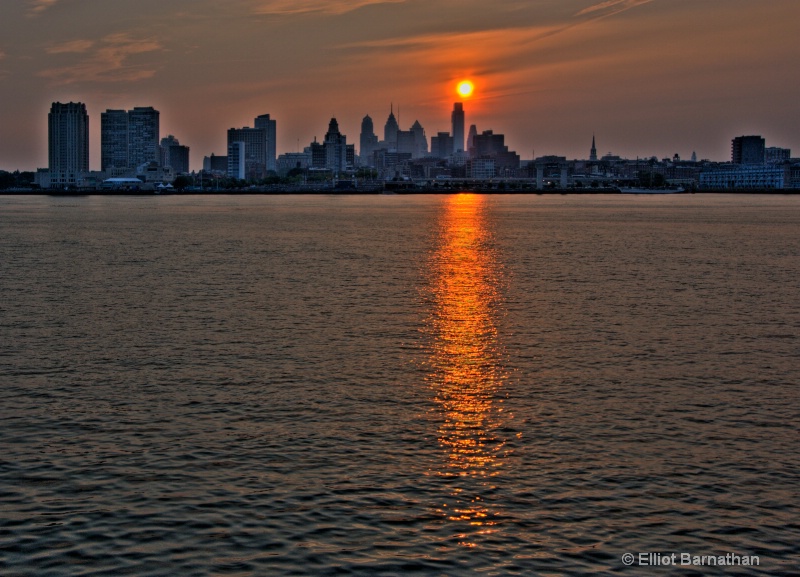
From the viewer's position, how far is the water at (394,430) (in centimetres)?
1350

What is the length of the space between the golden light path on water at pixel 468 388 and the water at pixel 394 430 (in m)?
0.09

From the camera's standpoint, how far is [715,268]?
56.8 metres

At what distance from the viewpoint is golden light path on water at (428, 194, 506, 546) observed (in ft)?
51.4

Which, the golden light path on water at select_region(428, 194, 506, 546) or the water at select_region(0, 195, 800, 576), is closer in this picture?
the water at select_region(0, 195, 800, 576)

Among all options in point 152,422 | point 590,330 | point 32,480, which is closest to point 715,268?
point 590,330

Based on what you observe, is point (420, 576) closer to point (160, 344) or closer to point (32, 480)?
point (32, 480)

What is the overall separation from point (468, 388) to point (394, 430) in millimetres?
4429

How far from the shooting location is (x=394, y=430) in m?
19.2

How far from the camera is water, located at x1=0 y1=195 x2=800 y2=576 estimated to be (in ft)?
44.3

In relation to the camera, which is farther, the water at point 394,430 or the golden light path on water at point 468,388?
the golden light path on water at point 468,388

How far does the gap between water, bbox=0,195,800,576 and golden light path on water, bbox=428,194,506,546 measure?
9 centimetres

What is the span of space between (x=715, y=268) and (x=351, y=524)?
47.6 m

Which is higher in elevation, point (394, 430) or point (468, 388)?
point (468, 388)

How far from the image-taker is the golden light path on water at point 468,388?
15.7 meters
